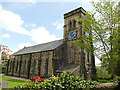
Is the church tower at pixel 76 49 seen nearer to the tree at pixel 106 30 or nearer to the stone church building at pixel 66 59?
the stone church building at pixel 66 59

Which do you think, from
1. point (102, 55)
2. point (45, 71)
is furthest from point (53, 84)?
point (45, 71)

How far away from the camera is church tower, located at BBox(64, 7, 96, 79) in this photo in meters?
22.5

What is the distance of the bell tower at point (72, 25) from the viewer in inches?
982

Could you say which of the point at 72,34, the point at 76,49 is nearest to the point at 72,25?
the point at 72,34

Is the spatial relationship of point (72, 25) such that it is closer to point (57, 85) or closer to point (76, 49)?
point (76, 49)

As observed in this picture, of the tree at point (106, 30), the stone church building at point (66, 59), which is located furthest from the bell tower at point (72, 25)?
the tree at point (106, 30)

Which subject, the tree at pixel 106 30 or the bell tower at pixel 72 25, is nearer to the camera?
the tree at pixel 106 30

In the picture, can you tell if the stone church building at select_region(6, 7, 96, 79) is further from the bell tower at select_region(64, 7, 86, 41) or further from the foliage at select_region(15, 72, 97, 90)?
the foliage at select_region(15, 72, 97, 90)

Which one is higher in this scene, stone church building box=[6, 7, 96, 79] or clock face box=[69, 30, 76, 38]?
clock face box=[69, 30, 76, 38]

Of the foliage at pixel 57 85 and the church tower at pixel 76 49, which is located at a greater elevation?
the church tower at pixel 76 49

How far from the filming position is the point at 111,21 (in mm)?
14047

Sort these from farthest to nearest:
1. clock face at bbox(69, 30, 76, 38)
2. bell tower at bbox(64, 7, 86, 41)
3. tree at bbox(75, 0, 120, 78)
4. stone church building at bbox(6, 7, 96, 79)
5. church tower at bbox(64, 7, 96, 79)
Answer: clock face at bbox(69, 30, 76, 38) < bell tower at bbox(64, 7, 86, 41) < church tower at bbox(64, 7, 96, 79) < stone church building at bbox(6, 7, 96, 79) < tree at bbox(75, 0, 120, 78)

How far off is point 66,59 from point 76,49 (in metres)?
3.96

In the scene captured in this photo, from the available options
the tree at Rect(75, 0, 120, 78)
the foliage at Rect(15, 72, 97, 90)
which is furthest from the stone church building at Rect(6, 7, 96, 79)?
the foliage at Rect(15, 72, 97, 90)
